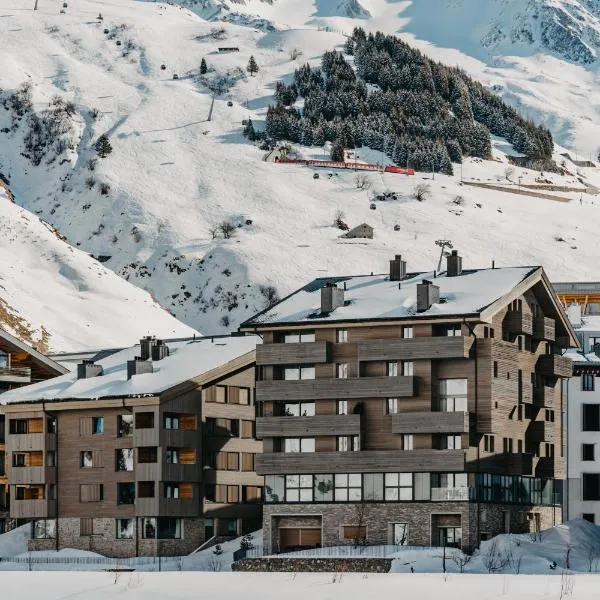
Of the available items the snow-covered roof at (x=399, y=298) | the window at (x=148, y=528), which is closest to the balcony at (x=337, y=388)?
the snow-covered roof at (x=399, y=298)

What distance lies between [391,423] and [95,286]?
95.5 metres

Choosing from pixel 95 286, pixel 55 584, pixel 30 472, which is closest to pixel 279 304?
pixel 30 472

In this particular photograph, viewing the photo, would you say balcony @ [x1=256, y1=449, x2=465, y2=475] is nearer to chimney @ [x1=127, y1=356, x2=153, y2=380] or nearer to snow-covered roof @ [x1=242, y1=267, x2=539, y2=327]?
snow-covered roof @ [x1=242, y1=267, x2=539, y2=327]

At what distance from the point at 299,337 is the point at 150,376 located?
32.3 feet

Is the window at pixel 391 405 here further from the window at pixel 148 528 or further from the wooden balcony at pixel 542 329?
the window at pixel 148 528

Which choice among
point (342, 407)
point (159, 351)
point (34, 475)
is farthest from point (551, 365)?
point (34, 475)

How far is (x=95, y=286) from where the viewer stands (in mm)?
191875

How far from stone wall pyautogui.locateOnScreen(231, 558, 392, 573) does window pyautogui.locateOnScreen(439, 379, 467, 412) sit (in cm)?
1496

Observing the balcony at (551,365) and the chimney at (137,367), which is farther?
the chimney at (137,367)

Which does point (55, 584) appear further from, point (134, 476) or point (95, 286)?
point (95, 286)

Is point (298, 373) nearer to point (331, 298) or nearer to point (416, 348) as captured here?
point (331, 298)

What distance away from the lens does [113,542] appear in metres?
106

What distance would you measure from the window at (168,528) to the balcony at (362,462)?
6119 millimetres

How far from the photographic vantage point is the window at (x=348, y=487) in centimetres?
10150
